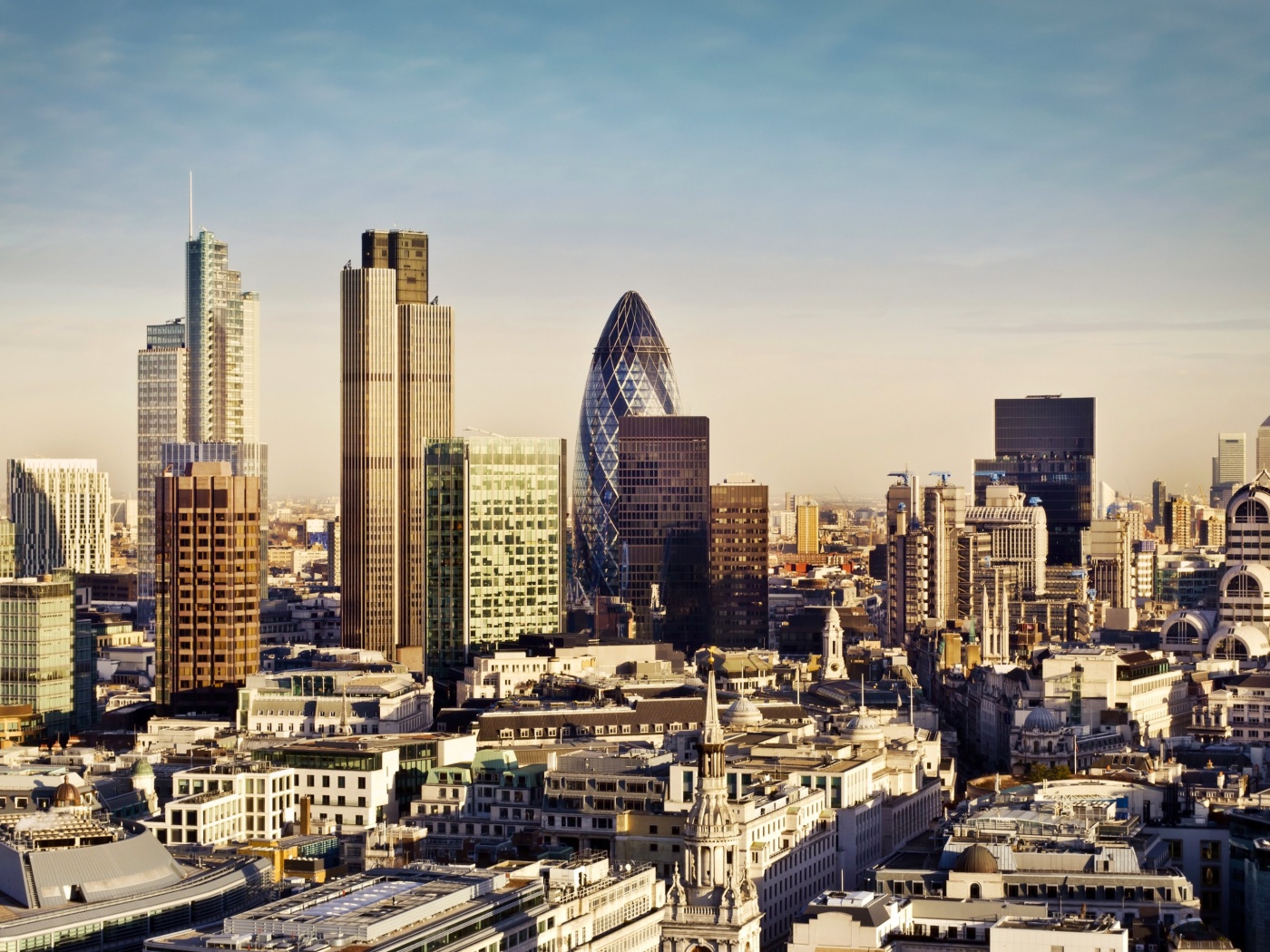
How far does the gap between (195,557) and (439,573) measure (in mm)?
27154

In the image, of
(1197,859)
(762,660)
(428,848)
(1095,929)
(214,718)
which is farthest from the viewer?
(762,660)

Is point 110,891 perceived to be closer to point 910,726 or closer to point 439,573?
point 910,726

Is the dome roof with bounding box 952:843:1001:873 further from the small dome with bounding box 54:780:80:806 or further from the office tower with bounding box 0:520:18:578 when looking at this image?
the office tower with bounding box 0:520:18:578

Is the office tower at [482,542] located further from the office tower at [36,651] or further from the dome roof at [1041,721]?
the dome roof at [1041,721]

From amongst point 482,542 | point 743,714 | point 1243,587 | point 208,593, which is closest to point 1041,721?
point 743,714

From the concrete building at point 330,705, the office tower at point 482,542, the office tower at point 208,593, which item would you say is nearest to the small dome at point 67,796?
the concrete building at point 330,705

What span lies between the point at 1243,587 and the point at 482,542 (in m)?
60.4

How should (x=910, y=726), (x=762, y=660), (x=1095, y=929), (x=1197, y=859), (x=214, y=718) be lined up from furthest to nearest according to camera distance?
(x=762, y=660) → (x=214, y=718) → (x=910, y=726) → (x=1197, y=859) → (x=1095, y=929)

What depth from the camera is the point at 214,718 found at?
163625mm

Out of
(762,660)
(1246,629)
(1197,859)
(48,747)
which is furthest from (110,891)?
(1246,629)

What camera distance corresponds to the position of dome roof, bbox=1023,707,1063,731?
484 ft

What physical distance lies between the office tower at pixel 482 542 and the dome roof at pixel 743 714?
52.0 meters

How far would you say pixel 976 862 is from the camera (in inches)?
3529

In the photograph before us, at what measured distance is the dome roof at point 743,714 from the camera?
139875 millimetres
